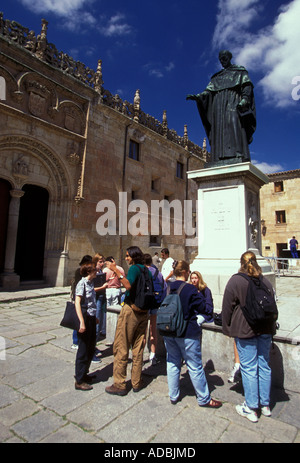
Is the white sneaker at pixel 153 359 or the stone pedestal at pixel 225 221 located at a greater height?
the stone pedestal at pixel 225 221

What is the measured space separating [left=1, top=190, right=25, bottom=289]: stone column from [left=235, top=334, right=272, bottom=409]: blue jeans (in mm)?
9592

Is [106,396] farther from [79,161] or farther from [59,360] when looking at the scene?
[79,161]

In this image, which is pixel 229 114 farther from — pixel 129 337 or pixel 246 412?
pixel 246 412

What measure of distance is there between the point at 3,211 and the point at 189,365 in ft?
33.5

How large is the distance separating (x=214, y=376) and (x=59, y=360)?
2.28m

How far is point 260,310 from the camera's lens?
2.46 meters

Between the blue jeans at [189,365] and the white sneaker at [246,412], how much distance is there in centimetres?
30

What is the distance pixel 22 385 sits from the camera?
10.6 feet

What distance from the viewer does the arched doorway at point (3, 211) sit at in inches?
408

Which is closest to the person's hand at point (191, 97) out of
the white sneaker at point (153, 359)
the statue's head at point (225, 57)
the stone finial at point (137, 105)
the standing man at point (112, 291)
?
the statue's head at point (225, 57)

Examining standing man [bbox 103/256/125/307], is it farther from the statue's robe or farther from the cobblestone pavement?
A: the statue's robe

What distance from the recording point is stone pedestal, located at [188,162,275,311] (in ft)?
14.9

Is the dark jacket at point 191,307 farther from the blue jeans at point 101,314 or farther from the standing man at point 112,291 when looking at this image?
the standing man at point 112,291

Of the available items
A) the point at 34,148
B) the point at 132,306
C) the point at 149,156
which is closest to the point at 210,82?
the point at 132,306
